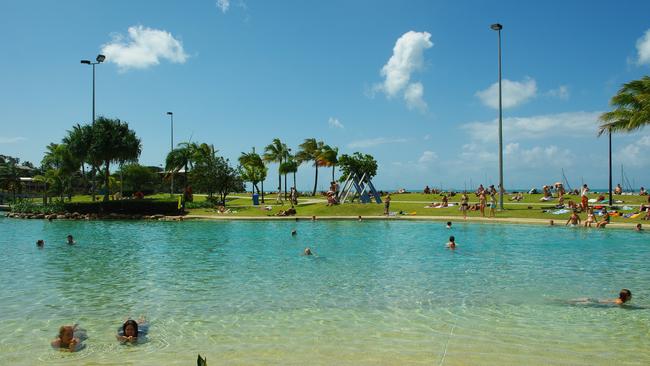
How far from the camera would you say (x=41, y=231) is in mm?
31188

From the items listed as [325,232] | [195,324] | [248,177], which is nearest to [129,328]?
[195,324]

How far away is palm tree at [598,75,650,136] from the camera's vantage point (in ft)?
107

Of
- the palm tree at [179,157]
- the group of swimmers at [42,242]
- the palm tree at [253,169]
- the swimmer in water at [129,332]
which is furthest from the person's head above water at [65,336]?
the palm tree at [179,157]

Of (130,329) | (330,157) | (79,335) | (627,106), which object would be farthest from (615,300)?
(330,157)

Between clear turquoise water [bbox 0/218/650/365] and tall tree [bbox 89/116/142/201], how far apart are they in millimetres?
25547

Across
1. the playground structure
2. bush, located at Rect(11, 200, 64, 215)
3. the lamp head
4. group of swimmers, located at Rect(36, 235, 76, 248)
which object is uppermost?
the lamp head

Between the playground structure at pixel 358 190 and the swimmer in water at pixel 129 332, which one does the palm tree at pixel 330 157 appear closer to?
the playground structure at pixel 358 190

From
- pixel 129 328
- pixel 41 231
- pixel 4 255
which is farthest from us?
pixel 41 231

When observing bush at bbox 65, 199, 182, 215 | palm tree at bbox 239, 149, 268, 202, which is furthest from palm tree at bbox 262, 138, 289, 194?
bush at bbox 65, 199, 182, 215

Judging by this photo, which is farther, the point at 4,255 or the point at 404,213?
the point at 404,213

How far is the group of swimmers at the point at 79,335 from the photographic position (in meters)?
8.76

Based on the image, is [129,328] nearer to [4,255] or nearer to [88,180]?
[4,255]

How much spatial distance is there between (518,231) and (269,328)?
22545 mm

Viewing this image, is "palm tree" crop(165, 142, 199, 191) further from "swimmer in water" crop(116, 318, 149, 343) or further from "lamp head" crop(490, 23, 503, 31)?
"swimmer in water" crop(116, 318, 149, 343)
